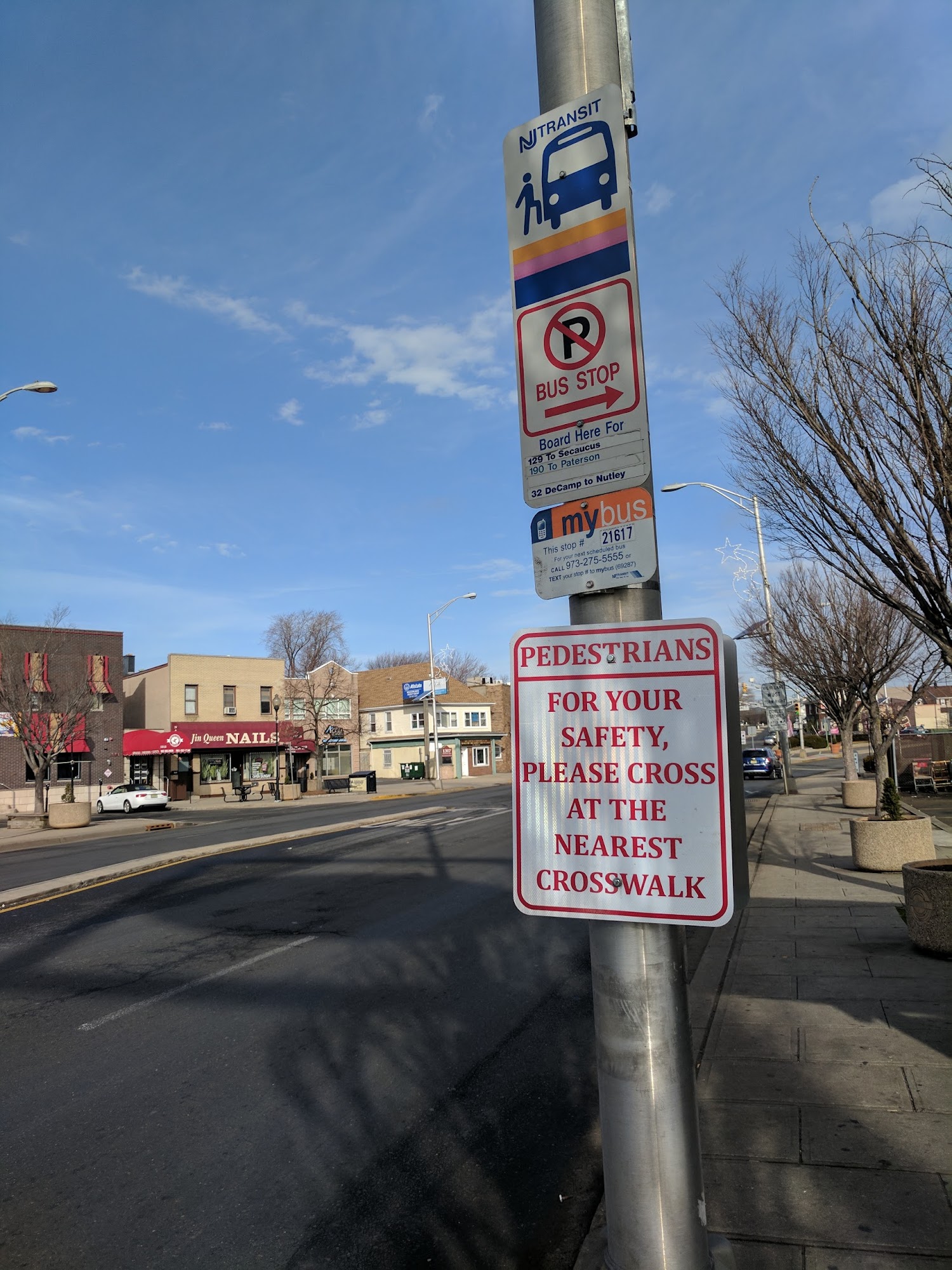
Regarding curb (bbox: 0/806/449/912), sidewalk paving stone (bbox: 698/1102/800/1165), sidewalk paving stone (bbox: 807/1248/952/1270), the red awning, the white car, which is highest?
the red awning

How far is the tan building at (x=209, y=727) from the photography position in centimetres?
4891

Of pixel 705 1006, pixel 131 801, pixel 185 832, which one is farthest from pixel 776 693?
pixel 131 801

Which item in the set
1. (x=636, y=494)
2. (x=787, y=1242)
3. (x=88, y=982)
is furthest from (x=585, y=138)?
(x=88, y=982)

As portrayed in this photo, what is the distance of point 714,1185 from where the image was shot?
3922 millimetres

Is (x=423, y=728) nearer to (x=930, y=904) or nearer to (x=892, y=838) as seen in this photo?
(x=892, y=838)

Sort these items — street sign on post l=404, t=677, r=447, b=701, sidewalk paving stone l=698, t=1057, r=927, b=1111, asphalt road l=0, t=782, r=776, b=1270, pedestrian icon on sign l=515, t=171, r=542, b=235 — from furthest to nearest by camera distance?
1. street sign on post l=404, t=677, r=447, b=701
2. sidewalk paving stone l=698, t=1057, r=927, b=1111
3. asphalt road l=0, t=782, r=776, b=1270
4. pedestrian icon on sign l=515, t=171, r=542, b=235

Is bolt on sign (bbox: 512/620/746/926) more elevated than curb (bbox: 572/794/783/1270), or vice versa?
bolt on sign (bbox: 512/620/746/926)

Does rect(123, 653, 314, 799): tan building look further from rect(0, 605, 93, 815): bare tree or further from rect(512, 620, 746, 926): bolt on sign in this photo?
rect(512, 620, 746, 926): bolt on sign

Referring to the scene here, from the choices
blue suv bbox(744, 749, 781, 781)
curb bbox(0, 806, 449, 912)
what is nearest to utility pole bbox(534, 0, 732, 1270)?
curb bbox(0, 806, 449, 912)

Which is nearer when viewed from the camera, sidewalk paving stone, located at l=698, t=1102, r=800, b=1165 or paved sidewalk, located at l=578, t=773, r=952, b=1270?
paved sidewalk, located at l=578, t=773, r=952, b=1270

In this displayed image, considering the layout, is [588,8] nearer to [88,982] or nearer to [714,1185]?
[714,1185]

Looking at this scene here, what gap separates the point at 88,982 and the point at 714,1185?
6132mm

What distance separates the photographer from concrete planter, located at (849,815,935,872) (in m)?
11.9

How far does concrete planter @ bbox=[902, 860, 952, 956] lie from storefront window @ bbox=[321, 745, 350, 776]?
2121 inches
